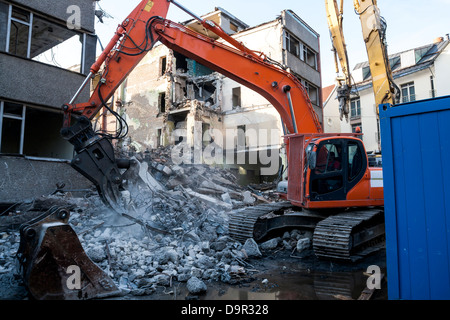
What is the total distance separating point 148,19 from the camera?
6.99 m

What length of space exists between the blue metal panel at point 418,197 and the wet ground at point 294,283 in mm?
1721

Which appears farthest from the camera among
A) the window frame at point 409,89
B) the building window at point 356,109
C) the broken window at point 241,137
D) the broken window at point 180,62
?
the building window at point 356,109

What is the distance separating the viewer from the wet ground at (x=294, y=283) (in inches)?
171

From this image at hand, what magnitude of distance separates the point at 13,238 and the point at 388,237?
6.47 metres

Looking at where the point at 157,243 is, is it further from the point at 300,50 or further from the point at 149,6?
the point at 300,50

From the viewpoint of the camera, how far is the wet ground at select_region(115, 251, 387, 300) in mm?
4348

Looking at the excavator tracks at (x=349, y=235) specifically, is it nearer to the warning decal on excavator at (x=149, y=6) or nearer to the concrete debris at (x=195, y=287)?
the concrete debris at (x=195, y=287)

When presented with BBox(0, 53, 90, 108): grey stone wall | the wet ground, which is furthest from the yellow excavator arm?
BBox(0, 53, 90, 108): grey stone wall

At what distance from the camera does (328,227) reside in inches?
240

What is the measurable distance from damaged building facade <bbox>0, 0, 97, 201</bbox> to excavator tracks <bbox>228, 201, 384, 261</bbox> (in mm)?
5843

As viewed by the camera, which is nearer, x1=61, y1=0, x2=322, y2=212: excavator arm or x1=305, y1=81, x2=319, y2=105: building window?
x1=61, y1=0, x2=322, y2=212: excavator arm

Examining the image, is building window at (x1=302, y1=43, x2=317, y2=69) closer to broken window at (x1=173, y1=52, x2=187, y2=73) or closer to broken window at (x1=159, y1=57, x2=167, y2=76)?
broken window at (x1=173, y1=52, x2=187, y2=73)

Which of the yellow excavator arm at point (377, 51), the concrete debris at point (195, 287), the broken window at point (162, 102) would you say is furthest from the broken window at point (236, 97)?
the concrete debris at point (195, 287)

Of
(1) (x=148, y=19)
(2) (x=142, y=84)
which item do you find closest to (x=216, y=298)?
(1) (x=148, y=19)
